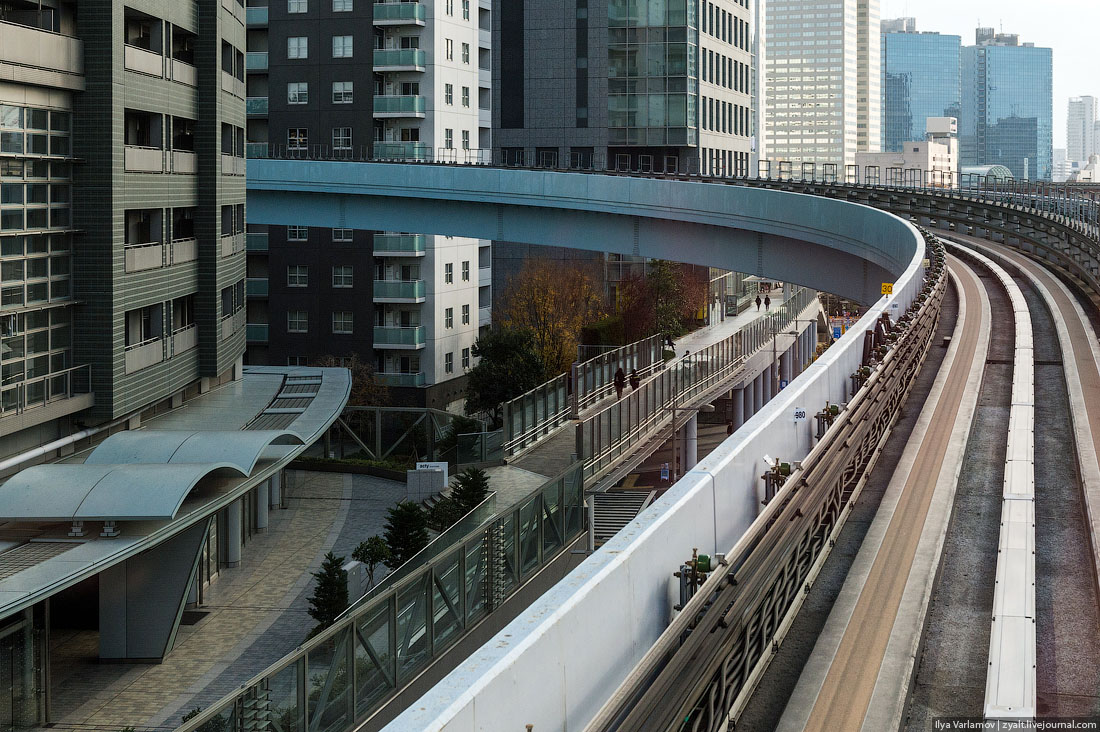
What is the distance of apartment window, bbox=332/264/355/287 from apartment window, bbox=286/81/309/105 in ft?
34.2

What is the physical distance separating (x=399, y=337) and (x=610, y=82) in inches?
994

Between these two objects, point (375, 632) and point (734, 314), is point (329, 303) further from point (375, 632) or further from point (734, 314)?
point (375, 632)

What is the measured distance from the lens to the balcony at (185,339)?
104 ft

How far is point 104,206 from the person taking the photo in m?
26.5

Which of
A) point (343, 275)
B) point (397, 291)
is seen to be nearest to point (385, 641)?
point (397, 291)

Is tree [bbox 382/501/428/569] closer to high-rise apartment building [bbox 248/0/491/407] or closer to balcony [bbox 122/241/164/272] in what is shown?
balcony [bbox 122/241/164/272]

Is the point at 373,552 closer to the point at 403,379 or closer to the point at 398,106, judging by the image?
the point at 403,379

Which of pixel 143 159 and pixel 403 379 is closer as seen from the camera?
pixel 143 159

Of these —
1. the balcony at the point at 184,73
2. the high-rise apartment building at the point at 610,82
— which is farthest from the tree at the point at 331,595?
the high-rise apartment building at the point at 610,82

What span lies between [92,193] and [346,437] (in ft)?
129

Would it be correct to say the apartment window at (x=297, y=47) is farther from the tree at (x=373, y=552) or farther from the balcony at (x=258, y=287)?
the tree at (x=373, y=552)

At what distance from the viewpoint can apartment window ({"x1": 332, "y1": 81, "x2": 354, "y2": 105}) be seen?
247ft

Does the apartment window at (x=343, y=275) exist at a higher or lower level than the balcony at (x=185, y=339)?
higher

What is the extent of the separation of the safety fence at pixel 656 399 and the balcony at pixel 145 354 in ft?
34.5
